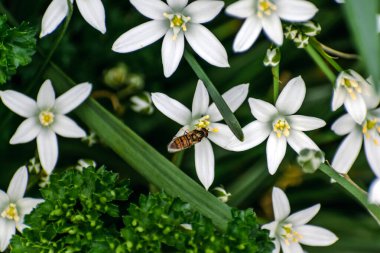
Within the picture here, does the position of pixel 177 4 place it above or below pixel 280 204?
above

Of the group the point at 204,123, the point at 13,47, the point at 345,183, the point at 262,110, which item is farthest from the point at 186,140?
the point at 13,47

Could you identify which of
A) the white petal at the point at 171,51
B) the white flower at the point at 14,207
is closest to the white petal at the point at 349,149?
the white petal at the point at 171,51

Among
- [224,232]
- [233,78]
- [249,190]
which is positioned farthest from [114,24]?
[224,232]

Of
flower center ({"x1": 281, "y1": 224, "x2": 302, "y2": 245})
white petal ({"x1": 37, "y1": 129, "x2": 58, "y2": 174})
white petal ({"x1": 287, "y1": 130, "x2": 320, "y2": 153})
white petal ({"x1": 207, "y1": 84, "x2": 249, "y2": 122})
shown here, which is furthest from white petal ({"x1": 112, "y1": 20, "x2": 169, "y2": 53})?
flower center ({"x1": 281, "y1": 224, "x2": 302, "y2": 245})

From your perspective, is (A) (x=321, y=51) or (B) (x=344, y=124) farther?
(B) (x=344, y=124)

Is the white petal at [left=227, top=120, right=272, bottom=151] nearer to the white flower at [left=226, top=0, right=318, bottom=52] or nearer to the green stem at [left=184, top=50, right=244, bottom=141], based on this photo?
the green stem at [left=184, top=50, right=244, bottom=141]

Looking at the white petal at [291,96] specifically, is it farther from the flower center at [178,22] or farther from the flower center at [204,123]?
the flower center at [178,22]

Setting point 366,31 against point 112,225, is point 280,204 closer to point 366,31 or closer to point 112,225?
point 112,225
